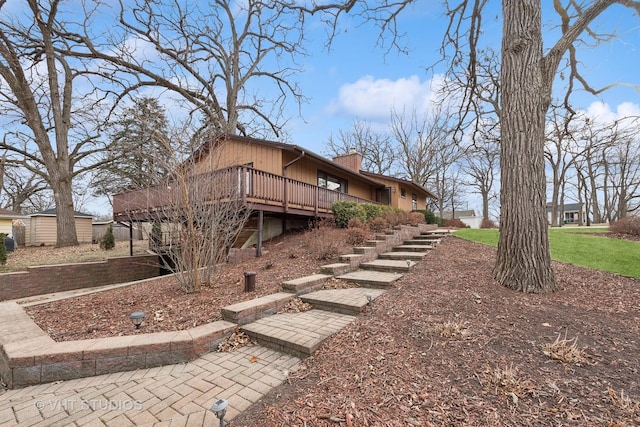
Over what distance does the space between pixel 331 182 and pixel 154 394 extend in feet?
41.0

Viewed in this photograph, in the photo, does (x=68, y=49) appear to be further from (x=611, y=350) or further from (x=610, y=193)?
(x=610, y=193)

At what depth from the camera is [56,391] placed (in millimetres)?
2682

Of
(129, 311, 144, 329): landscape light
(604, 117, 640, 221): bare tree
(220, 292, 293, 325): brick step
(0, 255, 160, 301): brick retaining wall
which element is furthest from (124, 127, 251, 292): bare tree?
(604, 117, 640, 221): bare tree

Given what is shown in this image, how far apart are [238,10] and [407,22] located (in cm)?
1399

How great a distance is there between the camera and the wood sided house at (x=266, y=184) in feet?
20.9

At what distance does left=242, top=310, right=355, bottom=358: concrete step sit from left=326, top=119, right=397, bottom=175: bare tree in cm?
2377

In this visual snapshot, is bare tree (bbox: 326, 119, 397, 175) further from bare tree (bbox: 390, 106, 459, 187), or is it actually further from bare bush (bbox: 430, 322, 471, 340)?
bare bush (bbox: 430, 322, 471, 340)

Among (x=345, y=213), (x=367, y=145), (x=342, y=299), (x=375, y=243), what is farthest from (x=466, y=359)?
(x=367, y=145)

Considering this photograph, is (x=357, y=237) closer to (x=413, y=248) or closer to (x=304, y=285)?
(x=413, y=248)

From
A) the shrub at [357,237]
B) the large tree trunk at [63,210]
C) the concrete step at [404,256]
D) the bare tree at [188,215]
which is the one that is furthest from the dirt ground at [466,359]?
the large tree trunk at [63,210]

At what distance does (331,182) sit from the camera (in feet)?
47.1

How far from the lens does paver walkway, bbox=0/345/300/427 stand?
7.22ft

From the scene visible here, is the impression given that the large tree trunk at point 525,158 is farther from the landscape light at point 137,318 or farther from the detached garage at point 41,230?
the detached garage at point 41,230

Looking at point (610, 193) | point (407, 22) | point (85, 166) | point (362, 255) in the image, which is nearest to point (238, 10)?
point (85, 166)
